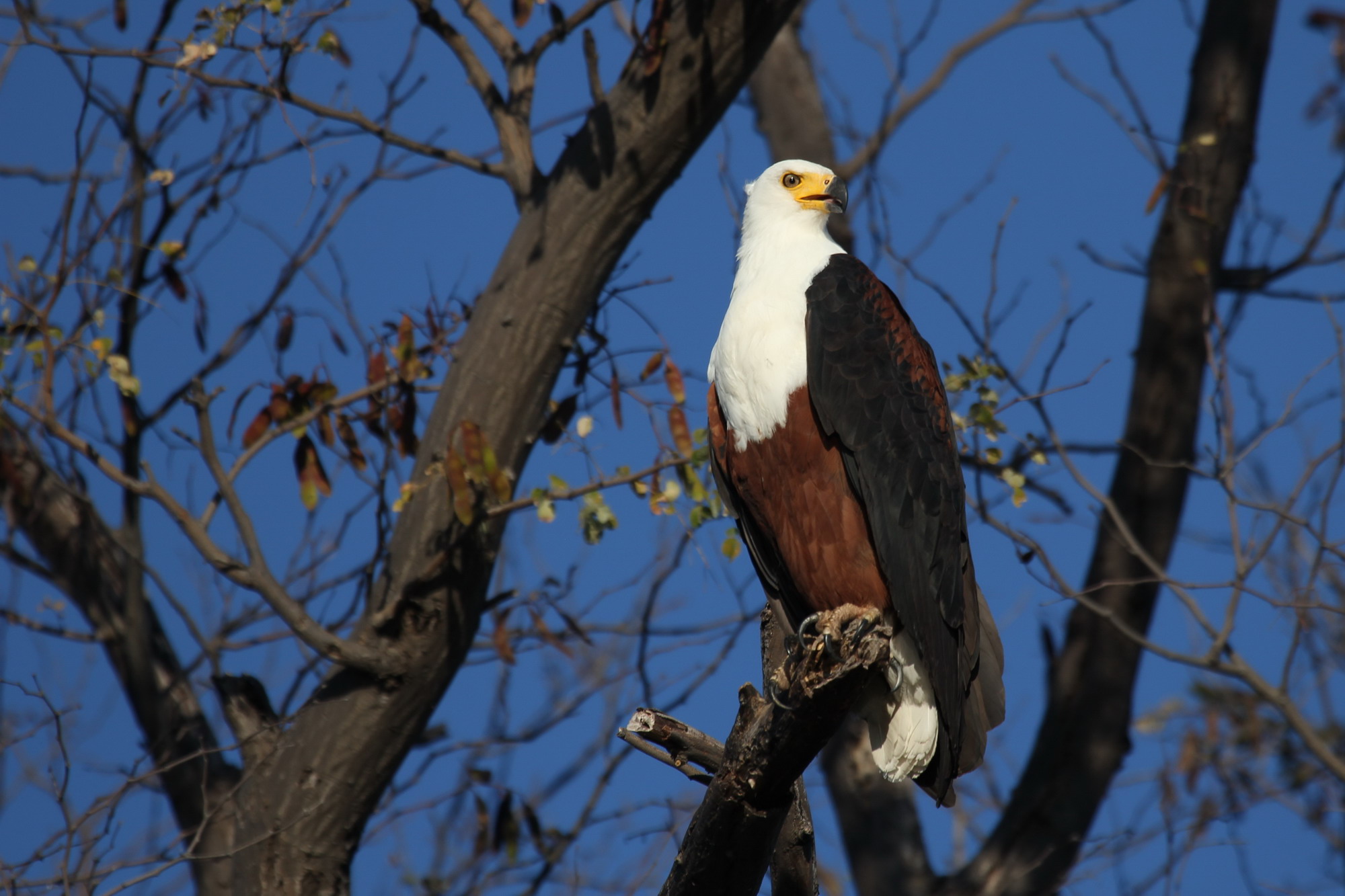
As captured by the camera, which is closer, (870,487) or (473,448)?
(870,487)

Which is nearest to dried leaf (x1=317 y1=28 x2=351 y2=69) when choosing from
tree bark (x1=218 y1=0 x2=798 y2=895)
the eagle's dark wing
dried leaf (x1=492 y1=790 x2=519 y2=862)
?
tree bark (x1=218 y1=0 x2=798 y2=895)

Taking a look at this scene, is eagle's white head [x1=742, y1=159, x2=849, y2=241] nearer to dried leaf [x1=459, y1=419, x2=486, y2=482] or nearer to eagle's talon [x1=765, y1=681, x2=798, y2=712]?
dried leaf [x1=459, y1=419, x2=486, y2=482]

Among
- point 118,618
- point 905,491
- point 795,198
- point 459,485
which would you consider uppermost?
point 795,198

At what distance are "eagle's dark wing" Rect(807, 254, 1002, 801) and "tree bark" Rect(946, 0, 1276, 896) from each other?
251cm

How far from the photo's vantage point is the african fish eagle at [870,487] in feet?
10.8

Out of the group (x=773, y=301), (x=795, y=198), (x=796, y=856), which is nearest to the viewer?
(x=796, y=856)

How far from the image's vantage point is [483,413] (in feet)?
13.1

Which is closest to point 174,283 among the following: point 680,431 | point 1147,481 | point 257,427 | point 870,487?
point 257,427

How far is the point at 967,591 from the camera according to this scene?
133 inches

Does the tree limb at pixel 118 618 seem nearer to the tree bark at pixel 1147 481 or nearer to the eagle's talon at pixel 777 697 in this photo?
the eagle's talon at pixel 777 697

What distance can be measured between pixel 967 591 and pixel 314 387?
2350mm

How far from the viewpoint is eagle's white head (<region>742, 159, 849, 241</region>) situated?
151 inches

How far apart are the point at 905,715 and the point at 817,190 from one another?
1.68 metres

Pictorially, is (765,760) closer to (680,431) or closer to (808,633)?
(808,633)
